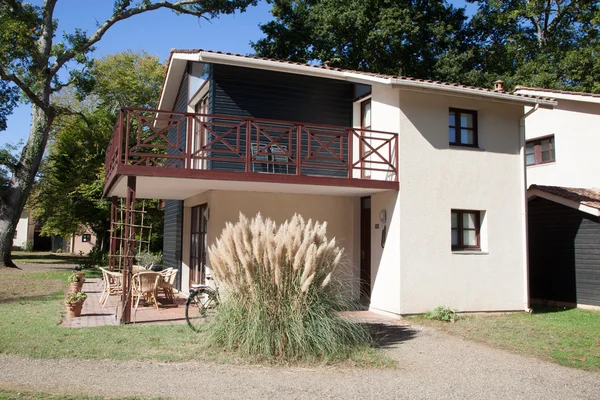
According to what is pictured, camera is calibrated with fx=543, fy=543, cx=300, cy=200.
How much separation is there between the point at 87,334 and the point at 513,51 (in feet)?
82.7

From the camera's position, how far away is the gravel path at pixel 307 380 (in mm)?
5660

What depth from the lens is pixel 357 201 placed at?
13070mm

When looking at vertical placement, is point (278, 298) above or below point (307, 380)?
above

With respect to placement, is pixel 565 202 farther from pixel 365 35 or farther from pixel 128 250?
pixel 365 35

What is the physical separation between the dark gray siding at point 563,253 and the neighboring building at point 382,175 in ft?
6.46

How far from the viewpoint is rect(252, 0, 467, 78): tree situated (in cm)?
2462

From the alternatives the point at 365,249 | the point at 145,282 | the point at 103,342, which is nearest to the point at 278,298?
the point at 103,342

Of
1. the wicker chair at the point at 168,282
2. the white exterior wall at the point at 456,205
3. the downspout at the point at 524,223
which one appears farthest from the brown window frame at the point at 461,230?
the wicker chair at the point at 168,282

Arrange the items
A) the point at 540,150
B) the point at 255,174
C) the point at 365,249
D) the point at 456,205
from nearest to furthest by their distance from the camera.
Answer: the point at 255,174 < the point at 456,205 < the point at 365,249 < the point at 540,150

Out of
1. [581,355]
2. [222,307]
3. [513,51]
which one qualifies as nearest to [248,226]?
[222,307]

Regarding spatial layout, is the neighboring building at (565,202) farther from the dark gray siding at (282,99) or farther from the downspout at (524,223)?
the dark gray siding at (282,99)

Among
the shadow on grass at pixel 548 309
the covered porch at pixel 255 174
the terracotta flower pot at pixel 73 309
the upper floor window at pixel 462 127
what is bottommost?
the shadow on grass at pixel 548 309

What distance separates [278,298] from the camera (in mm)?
7113

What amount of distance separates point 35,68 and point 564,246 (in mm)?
20390
